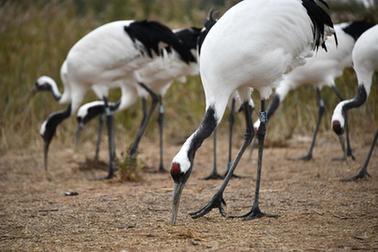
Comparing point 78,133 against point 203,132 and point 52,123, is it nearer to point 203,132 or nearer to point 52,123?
point 52,123

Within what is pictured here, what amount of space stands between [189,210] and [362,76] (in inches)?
115

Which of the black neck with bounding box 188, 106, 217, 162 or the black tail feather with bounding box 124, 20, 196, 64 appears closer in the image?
the black neck with bounding box 188, 106, 217, 162

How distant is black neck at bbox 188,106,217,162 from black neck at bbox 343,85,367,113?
2.55 meters

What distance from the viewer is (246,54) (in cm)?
598

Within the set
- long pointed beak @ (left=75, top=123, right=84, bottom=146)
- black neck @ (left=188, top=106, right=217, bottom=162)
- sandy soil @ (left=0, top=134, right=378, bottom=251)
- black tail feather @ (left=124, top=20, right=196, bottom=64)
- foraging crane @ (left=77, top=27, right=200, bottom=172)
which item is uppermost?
black tail feather @ (left=124, top=20, right=196, bottom=64)

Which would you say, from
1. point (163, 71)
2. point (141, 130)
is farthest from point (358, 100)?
point (141, 130)

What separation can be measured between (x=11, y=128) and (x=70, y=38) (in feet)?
8.48

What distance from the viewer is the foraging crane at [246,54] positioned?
5.93 metres

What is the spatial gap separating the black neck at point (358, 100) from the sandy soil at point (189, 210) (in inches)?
31.5

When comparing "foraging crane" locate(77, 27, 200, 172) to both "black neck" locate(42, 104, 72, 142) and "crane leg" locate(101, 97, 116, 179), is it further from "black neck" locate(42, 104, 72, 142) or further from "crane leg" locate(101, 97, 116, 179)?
"black neck" locate(42, 104, 72, 142)

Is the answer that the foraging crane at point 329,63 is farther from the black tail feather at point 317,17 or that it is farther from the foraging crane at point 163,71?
the black tail feather at point 317,17

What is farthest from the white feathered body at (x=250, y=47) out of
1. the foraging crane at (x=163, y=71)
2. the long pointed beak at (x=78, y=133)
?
the long pointed beak at (x=78, y=133)

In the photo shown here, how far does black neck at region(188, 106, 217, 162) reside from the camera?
5.59 meters

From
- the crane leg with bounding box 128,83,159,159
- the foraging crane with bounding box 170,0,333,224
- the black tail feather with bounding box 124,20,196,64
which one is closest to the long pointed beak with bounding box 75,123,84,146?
the crane leg with bounding box 128,83,159,159
